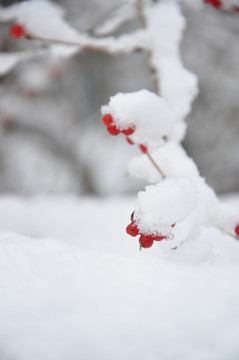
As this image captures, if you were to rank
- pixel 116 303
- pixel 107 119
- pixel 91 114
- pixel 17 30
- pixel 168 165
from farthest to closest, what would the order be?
1. pixel 91 114
2. pixel 17 30
3. pixel 168 165
4. pixel 107 119
5. pixel 116 303

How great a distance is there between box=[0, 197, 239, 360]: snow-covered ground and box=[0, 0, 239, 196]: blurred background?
1661 mm

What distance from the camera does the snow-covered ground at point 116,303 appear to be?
49 centimetres

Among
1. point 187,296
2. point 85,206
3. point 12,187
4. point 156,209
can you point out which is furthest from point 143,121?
point 12,187

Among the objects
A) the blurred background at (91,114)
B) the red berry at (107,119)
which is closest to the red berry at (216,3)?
the red berry at (107,119)

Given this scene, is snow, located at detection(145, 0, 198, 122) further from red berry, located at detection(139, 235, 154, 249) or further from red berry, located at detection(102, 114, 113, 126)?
red berry, located at detection(139, 235, 154, 249)

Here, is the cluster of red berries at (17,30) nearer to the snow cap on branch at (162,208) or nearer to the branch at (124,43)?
the branch at (124,43)

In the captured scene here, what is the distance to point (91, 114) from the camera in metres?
3.39

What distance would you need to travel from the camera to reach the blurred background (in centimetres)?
231

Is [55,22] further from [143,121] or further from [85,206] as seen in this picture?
[85,206]

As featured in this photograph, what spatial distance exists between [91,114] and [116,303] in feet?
9.79

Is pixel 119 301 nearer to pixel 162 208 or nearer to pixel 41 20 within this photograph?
pixel 162 208

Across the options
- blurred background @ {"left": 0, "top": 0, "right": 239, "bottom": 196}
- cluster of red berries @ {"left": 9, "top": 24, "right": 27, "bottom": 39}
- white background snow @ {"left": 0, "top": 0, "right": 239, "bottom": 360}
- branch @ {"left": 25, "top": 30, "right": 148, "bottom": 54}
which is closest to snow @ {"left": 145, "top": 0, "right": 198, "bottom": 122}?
branch @ {"left": 25, "top": 30, "right": 148, "bottom": 54}

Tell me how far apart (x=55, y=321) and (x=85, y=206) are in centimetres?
107

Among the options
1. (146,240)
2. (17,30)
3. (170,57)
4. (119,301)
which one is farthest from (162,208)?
(17,30)
